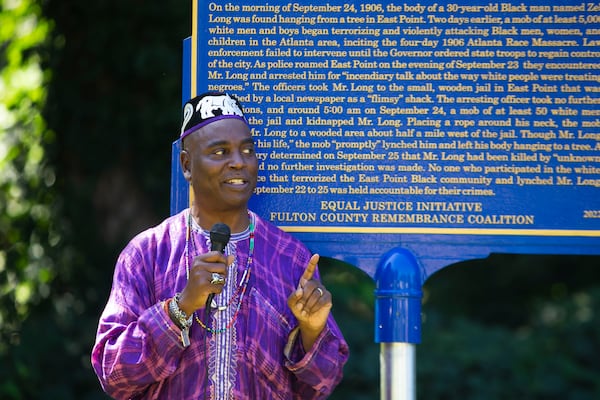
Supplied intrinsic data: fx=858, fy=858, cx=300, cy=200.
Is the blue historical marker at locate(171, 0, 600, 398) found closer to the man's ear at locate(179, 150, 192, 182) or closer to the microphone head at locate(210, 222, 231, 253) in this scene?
the man's ear at locate(179, 150, 192, 182)

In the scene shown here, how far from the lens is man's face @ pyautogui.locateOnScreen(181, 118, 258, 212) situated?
165 inches

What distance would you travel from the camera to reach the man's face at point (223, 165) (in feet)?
13.7

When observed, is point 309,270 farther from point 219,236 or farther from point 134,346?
point 134,346

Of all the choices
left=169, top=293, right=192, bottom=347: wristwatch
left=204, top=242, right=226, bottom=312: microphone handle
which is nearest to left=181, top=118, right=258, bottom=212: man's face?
left=204, top=242, right=226, bottom=312: microphone handle

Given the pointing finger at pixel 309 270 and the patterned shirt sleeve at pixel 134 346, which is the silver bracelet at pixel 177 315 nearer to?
the patterned shirt sleeve at pixel 134 346

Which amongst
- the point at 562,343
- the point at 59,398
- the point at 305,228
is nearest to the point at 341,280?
the point at 562,343

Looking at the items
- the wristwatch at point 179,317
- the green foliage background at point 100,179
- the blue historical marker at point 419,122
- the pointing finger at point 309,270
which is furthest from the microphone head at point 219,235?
the green foliage background at point 100,179

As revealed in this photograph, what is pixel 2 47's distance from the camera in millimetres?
8867

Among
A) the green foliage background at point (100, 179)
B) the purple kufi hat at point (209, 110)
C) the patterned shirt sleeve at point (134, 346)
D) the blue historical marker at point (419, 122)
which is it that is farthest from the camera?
the green foliage background at point (100, 179)

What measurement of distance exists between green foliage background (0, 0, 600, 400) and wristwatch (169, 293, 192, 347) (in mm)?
4148

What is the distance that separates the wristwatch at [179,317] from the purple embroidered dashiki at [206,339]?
1.1 inches

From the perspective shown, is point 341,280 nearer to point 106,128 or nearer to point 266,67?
point 106,128

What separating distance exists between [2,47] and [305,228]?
5.44 meters

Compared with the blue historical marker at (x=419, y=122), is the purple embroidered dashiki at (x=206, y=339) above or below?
below
